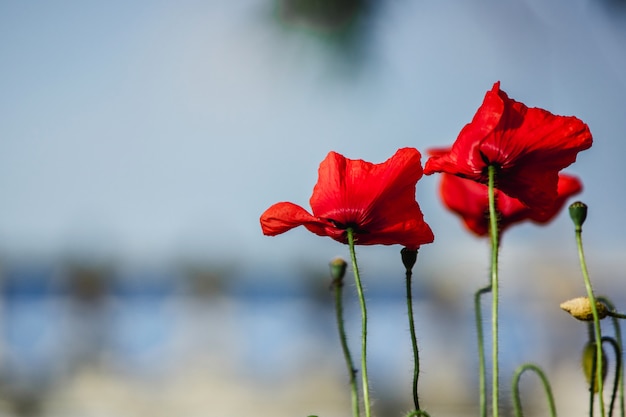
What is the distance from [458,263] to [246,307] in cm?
250

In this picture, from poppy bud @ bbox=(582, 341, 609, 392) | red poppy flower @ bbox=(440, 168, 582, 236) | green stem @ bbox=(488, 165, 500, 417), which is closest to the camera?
green stem @ bbox=(488, 165, 500, 417)

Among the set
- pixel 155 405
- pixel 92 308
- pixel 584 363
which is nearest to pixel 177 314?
pixel 155 405

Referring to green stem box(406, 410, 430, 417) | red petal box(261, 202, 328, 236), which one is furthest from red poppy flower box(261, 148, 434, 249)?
green stem box(406, 410, 430, 417)

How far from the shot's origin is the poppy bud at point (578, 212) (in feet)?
1.92

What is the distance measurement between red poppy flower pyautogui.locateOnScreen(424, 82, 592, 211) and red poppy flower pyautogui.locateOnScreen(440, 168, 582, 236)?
0.42 ft

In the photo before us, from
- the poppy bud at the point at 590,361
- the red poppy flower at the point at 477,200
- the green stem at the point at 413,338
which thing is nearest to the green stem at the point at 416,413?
the green stem at the point at 413,338

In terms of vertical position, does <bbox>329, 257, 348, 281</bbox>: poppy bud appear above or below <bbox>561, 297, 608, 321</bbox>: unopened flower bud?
above

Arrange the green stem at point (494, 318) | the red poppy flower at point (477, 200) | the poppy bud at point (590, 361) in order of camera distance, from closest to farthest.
A: the green stem at point (494, 318) → the poppy bud at point (590, 361) → the red poppy flower at point (477, 200)

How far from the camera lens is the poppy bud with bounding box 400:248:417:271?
22.1 inches

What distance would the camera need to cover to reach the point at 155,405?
33.2 feet

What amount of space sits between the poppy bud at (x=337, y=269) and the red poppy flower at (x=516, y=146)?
7 centimetres

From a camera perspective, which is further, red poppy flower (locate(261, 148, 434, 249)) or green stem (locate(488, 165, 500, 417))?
red poppy flower (locate(261, 148, 434, 249))

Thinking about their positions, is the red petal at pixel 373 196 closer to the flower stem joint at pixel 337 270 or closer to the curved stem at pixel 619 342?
the flower stem joint at pixel 337 270

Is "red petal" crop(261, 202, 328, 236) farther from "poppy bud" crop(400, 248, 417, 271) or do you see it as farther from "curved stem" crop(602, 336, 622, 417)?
"curved stem" crop(602, 336, 622, 417)
